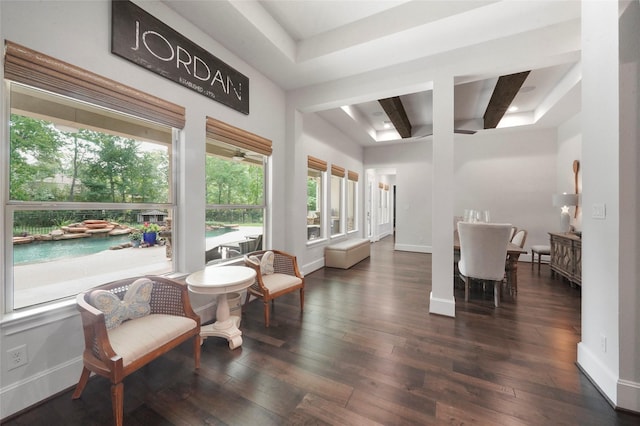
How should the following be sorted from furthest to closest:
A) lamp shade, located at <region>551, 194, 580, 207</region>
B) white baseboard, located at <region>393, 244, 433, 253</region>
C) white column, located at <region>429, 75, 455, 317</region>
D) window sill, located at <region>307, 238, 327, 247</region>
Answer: white baseboard, located at <region>393, 244, 433, 253</region>
window sill, located at <region>307, 238, 327, 247</region>
lamp shade, located at <region>551, 194, 580, 207</region>
white column, located at <region>429, 75, 455, 317</region>

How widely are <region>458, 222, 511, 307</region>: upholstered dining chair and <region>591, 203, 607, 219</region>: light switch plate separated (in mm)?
1031

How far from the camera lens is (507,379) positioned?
5.82ft

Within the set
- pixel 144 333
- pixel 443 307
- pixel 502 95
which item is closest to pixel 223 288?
pixel 144 333

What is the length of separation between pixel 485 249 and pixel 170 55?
3921 mm

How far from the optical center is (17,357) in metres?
1.50

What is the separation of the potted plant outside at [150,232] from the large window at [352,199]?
4798 millimetres

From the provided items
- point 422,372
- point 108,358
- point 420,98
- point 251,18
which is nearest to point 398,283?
point 422,372

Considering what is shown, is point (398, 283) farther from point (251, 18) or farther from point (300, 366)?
point (251, 18)

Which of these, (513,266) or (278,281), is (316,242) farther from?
(513,266)

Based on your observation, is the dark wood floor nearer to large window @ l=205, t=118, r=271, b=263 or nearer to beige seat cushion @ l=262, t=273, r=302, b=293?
beige seat cushion @ l=262, t=273, r=302, b=293

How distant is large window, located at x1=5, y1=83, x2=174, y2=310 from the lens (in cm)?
161

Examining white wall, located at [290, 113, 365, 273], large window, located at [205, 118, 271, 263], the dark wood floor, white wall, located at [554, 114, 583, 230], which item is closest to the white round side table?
the dark wood floor

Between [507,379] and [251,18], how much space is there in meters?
3.81

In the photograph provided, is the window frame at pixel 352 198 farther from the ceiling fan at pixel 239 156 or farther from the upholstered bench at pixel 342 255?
the ceiling fan at pixel 239 156
